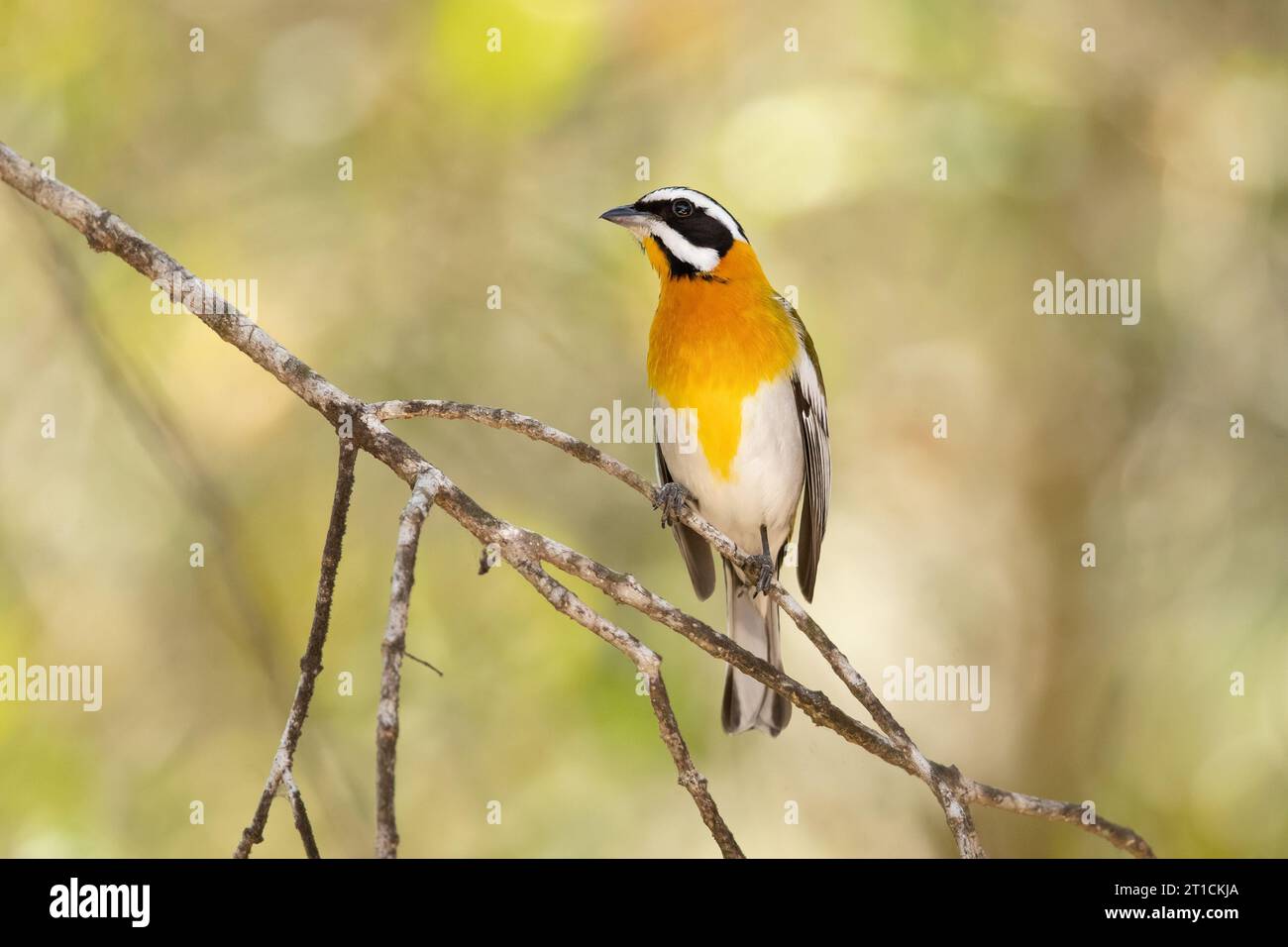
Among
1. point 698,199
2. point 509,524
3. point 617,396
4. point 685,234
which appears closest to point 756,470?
point 685,234

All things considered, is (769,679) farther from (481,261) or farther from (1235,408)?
(1235,408)

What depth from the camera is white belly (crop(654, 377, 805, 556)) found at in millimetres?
4988

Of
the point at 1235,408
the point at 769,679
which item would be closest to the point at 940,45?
the point at 1235,408

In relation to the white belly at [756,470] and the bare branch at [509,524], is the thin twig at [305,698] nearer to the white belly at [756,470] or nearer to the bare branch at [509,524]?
the bare branch at [509,524]

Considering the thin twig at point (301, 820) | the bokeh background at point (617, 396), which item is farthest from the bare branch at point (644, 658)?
the bokeh background at point (617, 396)

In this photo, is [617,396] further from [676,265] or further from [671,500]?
[671,500]

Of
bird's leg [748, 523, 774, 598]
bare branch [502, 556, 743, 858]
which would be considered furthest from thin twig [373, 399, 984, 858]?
bird's leg [748, 523, 774, 598]

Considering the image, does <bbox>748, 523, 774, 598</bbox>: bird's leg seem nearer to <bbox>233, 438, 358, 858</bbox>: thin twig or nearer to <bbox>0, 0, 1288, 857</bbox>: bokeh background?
<bbox>0, 0, 1288, 857</bbox>: bokeh background

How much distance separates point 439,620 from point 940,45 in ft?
12.7

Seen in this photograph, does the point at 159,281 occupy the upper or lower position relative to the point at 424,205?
lower

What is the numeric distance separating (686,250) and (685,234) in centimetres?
7

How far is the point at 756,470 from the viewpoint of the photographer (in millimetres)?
5086

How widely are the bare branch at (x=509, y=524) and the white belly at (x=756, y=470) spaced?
1.86 meters

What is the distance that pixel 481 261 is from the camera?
632cm
